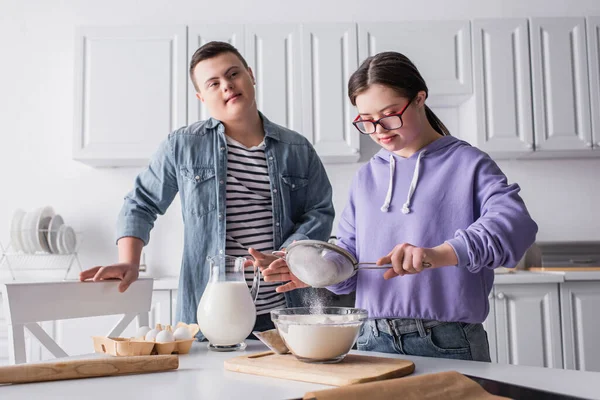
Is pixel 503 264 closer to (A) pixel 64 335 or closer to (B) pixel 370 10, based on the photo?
(A) pixel 64 335

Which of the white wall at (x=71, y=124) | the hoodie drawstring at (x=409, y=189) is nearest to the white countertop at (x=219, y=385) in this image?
the hoodie drawstring at (x=409, y=189)

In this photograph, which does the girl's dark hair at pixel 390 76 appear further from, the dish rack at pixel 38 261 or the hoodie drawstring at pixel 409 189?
the dish rack at pixel 38 261

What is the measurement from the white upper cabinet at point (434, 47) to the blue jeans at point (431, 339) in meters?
1.84

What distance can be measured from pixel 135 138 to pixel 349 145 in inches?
38.2

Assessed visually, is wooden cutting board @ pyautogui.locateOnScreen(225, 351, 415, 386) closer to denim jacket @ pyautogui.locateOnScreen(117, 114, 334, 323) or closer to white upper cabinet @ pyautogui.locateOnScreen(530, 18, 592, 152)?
denim jacket @ pyautogui.locateOnScreen(117, 114, 334, 323)

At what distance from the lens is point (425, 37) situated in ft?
9.13

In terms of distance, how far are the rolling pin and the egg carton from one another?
4.8 inches

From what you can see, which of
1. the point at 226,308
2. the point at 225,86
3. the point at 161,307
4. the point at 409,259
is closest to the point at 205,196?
the point at 225,86

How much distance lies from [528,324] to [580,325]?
0.22m

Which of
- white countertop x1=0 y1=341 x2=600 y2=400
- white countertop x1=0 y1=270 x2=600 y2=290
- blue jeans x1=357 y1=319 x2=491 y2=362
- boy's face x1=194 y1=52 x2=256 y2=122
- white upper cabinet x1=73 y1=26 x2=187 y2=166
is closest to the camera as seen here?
white countertop x1=0 y1=341 x2=600 y2=400

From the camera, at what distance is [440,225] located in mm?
1155

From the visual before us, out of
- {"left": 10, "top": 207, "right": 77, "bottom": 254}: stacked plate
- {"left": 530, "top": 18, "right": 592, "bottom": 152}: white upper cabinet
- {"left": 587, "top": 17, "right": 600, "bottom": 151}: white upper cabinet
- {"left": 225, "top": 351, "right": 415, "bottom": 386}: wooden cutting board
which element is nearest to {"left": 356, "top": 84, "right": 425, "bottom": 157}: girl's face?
{"left": 225, "top": 351, "right": 415, "bottom": 386}: wooden cutting board

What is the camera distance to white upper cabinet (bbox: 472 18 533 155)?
9.08ft

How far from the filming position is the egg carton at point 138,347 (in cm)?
99
